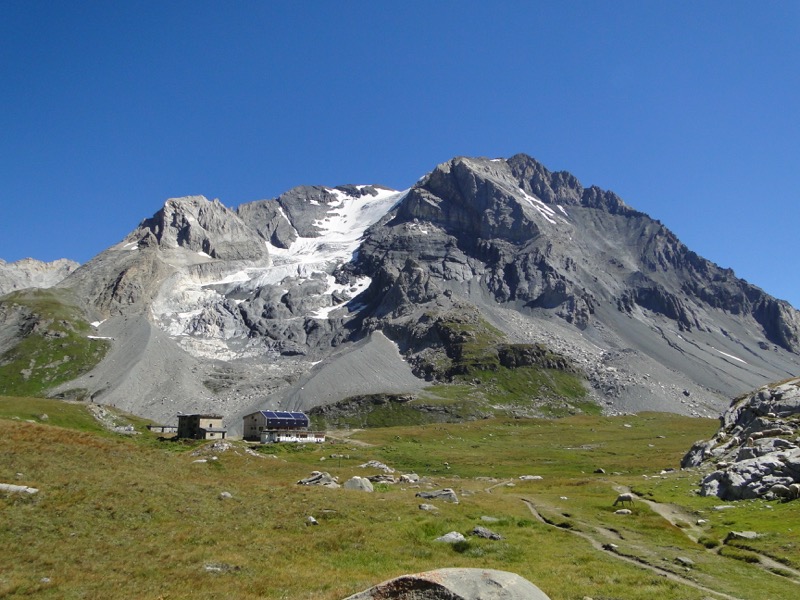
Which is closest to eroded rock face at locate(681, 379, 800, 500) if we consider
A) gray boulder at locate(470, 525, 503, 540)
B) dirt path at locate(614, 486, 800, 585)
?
dirt path at locate(614, 486, 800, 585)

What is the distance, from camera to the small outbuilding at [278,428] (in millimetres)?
134625

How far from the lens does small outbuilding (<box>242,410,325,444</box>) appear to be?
442ft

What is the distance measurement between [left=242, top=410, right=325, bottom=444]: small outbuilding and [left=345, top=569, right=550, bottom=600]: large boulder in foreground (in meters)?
123

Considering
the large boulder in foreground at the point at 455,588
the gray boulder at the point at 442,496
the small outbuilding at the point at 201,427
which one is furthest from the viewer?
the small outbuilding at the point at 201,427

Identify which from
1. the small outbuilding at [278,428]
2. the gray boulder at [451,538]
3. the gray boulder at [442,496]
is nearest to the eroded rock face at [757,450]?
the gray boulder at [442,496]

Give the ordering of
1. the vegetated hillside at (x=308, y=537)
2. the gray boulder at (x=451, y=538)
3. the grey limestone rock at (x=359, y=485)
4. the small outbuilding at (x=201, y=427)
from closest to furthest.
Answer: the vegetated hillside at (x=308, y=537), the gray boulder at (x=451, y=538), the grey limestone rock at (x=359, y=485), the small outbuilding at (x=201, y=427)

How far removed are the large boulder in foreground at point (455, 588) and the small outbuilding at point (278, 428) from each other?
123 m

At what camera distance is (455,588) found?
12.4 metres

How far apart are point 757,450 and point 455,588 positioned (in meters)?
50.7

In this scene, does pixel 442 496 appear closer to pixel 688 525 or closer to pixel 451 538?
pixel 451 538

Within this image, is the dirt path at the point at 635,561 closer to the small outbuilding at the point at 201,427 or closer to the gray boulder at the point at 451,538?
the gray boulder at the point at 451,538

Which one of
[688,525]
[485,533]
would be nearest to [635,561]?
[485,533]

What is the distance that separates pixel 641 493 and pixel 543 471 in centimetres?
4456

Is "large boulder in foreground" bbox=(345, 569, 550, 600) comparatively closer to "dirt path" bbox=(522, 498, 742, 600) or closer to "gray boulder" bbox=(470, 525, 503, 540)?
"dirt path" bbox=(522, 498, 742, 600)
